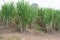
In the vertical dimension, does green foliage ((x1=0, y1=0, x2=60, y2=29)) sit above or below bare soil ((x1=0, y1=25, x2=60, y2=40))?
above

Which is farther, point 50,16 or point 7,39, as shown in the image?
point 50,16

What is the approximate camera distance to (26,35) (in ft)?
20.9

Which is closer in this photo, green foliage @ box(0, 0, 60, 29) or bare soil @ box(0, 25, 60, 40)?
bare soil @ box(0, 25, 60, 40)

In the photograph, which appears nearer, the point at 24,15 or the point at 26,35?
the point at 26,35

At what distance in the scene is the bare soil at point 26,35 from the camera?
6025 mm

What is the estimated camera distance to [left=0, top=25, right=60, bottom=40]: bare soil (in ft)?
19.8

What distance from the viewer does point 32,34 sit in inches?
257

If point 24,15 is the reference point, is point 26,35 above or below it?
below

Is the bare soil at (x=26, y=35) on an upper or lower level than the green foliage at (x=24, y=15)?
lower

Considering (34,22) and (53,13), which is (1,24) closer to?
(34,22)

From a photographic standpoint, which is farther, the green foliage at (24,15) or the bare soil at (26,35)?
the green foliage at (24,15)

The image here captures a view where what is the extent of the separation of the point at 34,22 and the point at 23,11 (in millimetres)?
543

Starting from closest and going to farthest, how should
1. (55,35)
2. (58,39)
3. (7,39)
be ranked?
(7,39) → (58,39) → (55,35)

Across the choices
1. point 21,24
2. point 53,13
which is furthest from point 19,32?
point 53,13
